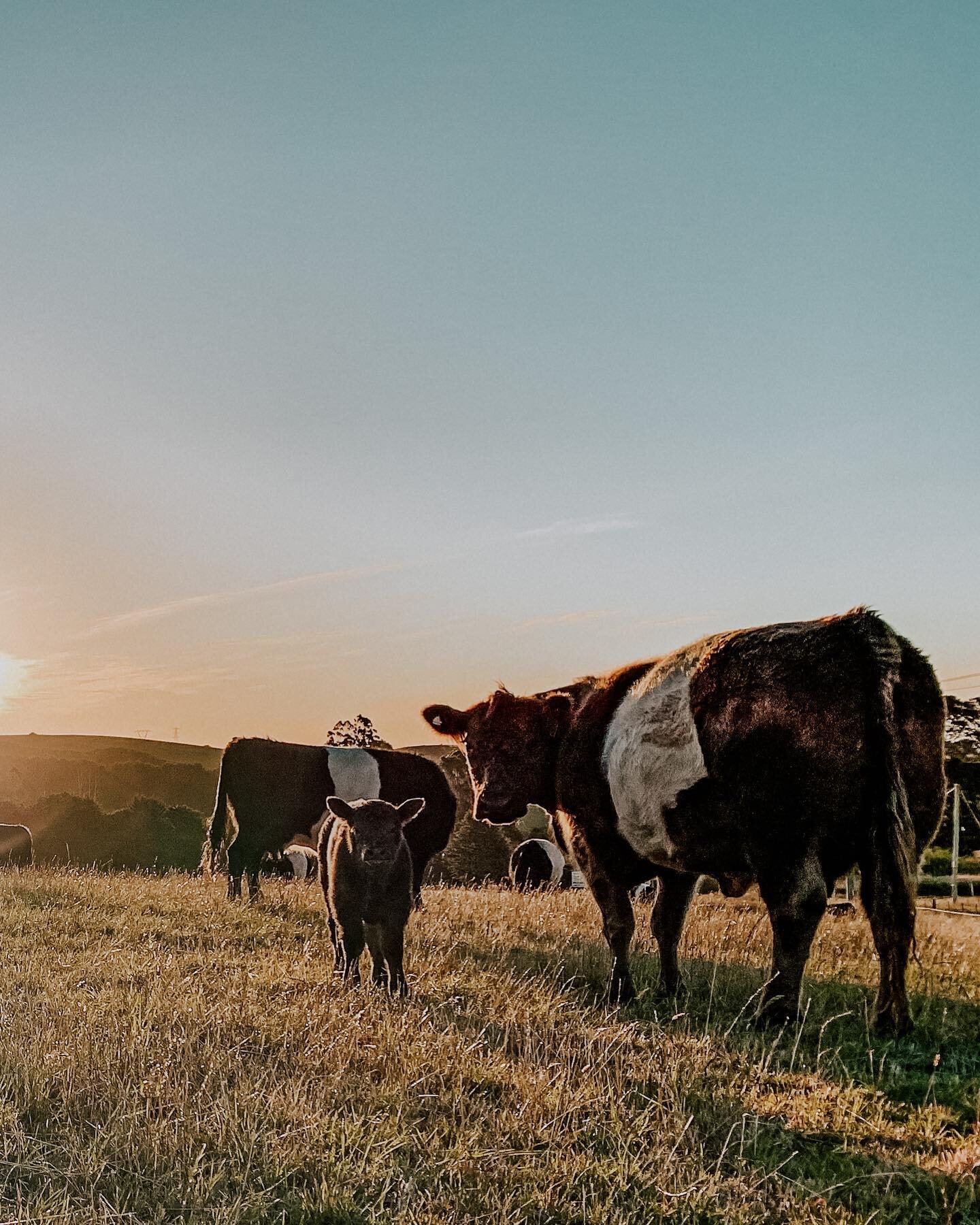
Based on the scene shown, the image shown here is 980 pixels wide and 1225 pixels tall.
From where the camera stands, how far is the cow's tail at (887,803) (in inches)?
252

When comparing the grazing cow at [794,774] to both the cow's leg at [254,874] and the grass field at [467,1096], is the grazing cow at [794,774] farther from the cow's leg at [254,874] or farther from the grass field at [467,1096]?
the cow's leg at [254,874]

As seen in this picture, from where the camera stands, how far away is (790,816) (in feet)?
21.4

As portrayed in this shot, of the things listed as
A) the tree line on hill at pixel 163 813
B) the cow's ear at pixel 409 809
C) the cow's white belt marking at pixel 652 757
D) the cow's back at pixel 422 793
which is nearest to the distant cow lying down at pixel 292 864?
the tree line on hill at pixel 163 813

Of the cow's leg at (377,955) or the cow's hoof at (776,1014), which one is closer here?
the cow's hoof at (776,1014)

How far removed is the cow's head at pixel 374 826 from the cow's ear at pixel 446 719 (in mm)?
785

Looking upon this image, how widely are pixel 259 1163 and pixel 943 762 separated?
4.69 metres

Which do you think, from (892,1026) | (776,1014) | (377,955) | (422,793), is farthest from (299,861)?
(892,1026)

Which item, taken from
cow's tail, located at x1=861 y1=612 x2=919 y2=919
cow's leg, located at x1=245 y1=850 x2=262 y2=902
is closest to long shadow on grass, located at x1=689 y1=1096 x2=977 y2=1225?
cow's tail, located at x1=861 y1=612 x2=919 y2=919

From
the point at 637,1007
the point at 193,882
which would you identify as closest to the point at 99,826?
the point at 193,882

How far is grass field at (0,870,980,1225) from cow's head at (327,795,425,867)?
97cm

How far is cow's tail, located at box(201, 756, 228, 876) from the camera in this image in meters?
15.0

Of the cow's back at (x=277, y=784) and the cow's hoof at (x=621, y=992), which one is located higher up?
the cow's back at (x=277, y=784)

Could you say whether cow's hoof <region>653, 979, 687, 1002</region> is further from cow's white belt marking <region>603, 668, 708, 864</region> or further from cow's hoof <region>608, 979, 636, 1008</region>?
cow's white belt marking <region>603, 668, 708, 864</region>

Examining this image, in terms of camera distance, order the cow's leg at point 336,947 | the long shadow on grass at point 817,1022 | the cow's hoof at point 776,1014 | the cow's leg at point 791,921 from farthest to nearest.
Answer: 1. the cow's leg at point 336,947
2. the cow's hoof at point 776,1014
3. the cow's leg at point 791,921
4. the long shadow on grass at point 817,1022
